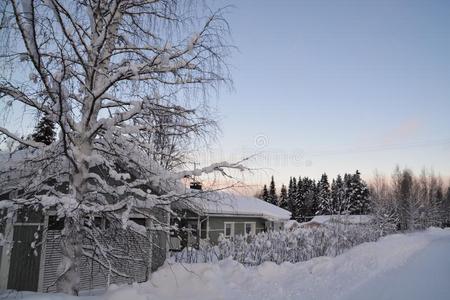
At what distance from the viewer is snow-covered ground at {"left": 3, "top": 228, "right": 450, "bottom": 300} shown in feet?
25.0

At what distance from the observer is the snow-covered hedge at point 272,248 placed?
14.6 meters

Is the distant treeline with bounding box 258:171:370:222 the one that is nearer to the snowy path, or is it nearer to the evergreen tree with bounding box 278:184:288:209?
the evergreen tree with bounding box 278:184:288:209

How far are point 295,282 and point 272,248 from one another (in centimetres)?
479

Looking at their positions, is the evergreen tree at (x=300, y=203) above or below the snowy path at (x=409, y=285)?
above

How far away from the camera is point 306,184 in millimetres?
85250

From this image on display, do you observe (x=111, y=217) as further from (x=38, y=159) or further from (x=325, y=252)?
(x=325, y=252)

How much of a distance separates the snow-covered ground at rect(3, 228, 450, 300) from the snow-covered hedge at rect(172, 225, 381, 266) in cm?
171

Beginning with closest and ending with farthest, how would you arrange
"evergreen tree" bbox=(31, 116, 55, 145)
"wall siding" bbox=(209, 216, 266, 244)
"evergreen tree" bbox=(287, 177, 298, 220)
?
"evergreen tree" bbox=(31, 116, 55, 145) → "wall siding" bbox=(209, 216, 266, 244) → "evergreen tree" bbox=(287, 177, 298, 220)

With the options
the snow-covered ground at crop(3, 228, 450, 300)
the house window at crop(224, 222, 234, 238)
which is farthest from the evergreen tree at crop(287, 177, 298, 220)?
the snow-covered ground at crop(3, 228, 450, 300)

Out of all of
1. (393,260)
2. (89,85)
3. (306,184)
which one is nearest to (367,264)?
(393,260)

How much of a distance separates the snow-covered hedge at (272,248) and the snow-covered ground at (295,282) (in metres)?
1.71

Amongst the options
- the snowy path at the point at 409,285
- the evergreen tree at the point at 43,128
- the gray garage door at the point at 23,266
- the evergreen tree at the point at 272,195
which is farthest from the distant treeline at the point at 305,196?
the evergreen tree at the point at 43,128

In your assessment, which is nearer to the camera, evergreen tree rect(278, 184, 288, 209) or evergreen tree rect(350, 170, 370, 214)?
evergreen tree rect(350, 170, 370, 214)

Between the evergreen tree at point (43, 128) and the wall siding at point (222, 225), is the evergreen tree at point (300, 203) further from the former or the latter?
the evergreen tree at point (43, 128)
